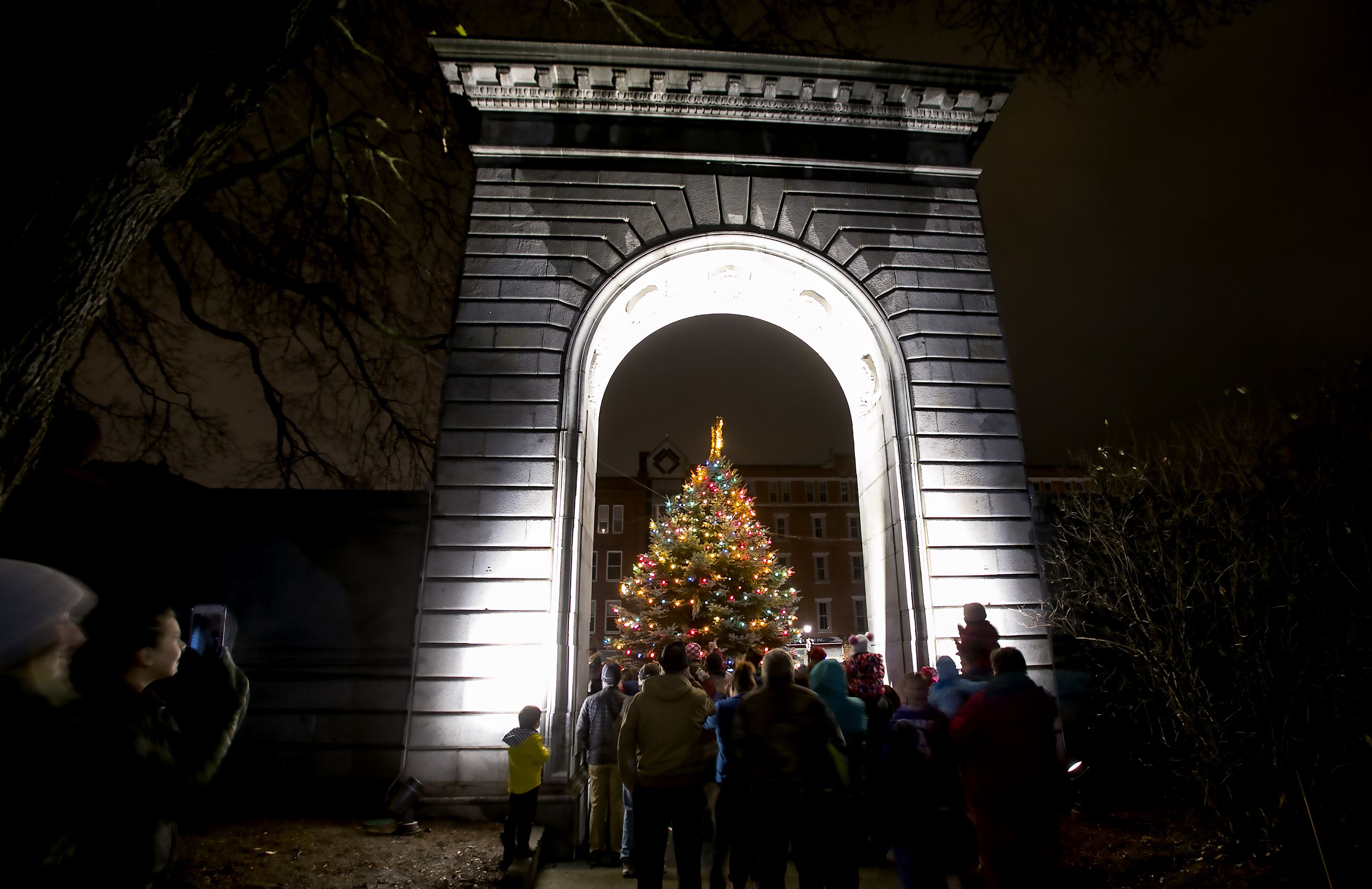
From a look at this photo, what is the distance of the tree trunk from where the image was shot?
3029 millimetres

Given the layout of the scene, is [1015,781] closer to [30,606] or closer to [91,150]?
[30,606]

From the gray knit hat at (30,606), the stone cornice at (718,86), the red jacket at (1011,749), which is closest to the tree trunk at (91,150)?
the gray knit hat at (30,606)

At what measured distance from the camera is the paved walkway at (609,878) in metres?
6.32

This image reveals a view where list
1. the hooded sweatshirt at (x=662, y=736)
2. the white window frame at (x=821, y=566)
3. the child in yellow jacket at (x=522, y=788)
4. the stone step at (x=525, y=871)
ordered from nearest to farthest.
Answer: the hooded sweatshirt at (x=662, y=736) < the stone step at (x=525, y=871) < the child in yellow jacket at (x=522, y=788) < the white window frame at (x=821, y=566)

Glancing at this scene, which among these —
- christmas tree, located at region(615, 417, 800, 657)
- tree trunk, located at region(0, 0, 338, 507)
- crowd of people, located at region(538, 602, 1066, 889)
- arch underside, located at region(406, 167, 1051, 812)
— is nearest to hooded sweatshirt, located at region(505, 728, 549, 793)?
arch underside, located at region(406, 167, 1051, 812)

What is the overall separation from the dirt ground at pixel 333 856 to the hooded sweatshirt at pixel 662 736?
232 cm

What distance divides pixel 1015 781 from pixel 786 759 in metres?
1.34

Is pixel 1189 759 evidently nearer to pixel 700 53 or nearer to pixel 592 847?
pixel 592 847

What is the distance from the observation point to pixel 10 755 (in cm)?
175

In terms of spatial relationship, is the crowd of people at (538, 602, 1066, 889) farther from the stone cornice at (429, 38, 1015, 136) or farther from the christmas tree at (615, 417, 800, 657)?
the christmas tree at (615, 417, 800, 657)

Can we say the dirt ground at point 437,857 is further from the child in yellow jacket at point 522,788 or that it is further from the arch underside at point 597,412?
the arch underside at point 597,412

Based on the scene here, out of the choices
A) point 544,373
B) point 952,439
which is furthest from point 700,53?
point 952,439

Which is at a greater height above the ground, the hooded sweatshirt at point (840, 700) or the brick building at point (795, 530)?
the brick building at point (795, 530)

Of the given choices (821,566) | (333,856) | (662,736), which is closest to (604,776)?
(333,856)
